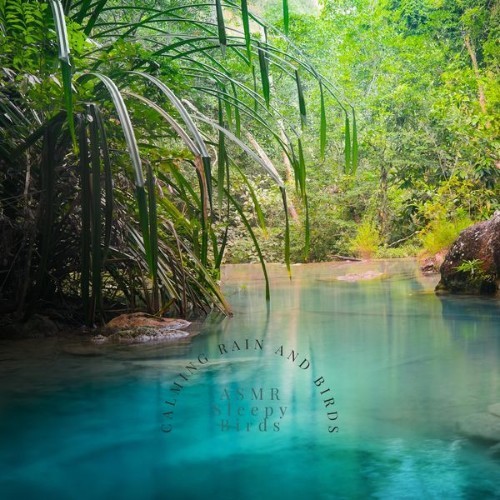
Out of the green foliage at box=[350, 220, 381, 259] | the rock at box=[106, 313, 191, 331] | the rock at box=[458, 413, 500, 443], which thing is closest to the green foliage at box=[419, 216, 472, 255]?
the green foliage at box=[350, 220, 381, 259]

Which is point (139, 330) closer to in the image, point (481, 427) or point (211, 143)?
point (211, 143)

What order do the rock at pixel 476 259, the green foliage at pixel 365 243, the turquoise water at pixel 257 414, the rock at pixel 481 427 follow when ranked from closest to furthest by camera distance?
1. the turquoise water at pixel 257 414
2. the rock at pixel 481 427
3. the rock at pixel 476 259
4. the green foliage at pixel 365 243

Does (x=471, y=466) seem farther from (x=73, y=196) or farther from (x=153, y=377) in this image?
(x=73, y=196)

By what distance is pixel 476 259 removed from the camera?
5.23 meters

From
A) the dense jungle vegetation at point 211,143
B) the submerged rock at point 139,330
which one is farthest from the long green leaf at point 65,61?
the submerged rock at point 139,330

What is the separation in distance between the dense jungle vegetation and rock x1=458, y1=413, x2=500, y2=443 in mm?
935

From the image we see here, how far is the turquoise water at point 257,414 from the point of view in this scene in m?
1.49

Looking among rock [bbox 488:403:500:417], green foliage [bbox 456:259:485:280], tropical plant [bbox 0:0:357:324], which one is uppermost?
tropical plant [bbox 0:0:357:324]

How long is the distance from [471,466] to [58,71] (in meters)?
2.21

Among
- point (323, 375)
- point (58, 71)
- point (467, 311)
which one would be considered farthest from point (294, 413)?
point (467, 311)

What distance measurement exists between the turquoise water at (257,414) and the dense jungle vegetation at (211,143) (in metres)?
0.39

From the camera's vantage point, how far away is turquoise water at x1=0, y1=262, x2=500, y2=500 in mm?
1493

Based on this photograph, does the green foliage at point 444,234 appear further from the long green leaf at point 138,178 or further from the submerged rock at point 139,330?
the long green leaf at point 138,178

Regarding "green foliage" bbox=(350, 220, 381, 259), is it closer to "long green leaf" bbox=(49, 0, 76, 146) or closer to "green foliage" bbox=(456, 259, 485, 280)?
"green foliage" bbox=(456, 259, 485, 280)
